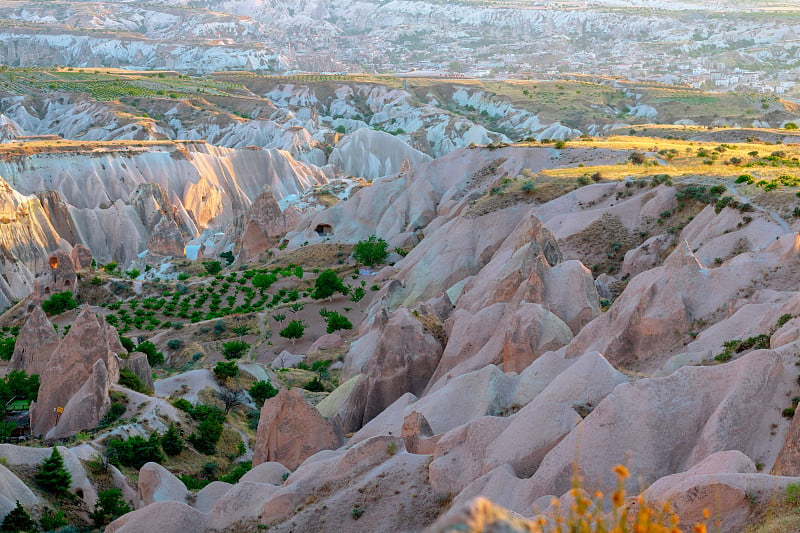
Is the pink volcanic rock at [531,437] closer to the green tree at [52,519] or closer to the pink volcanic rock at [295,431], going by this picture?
the pink volcanic rock at [295,431]

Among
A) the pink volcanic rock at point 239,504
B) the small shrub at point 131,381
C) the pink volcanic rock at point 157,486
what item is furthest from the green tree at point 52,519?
the small shrub at point 131,381

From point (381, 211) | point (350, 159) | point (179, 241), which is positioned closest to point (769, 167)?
point (381, 211)

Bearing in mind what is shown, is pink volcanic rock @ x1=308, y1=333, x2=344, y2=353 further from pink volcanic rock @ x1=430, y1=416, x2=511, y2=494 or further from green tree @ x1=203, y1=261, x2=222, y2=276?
pink volcanic rock @ x1=430, y1=416, x2=511, y2=494

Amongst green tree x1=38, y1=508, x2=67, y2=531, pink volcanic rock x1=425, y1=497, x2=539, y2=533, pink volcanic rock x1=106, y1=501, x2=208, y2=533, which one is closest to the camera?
pink volcanic rock x1=425, y1=497, x2=539, y2=533

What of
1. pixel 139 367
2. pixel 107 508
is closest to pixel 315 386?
pixel 139 367

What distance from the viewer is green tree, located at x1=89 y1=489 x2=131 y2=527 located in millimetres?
22953

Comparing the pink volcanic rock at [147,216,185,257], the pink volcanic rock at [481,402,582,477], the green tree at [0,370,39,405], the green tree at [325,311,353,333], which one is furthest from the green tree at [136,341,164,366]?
the pink volcanic rock at [147,216,185,257]

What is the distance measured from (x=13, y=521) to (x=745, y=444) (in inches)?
650

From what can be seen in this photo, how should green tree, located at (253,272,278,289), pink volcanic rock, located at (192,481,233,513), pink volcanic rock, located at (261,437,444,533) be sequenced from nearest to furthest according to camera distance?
pink volcanic rock, located at (261,437,444,533) < pink volcanic rock, located at (192,481,233,513) < green tree, located at (253,272,278,289)

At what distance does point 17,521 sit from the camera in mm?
20531

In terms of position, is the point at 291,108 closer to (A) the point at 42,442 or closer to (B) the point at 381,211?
(B) the point at 381,211

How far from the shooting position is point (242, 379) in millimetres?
35344

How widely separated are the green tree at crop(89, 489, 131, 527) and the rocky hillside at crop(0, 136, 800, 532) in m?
0.13

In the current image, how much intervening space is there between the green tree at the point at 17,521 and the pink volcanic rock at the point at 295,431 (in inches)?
261
